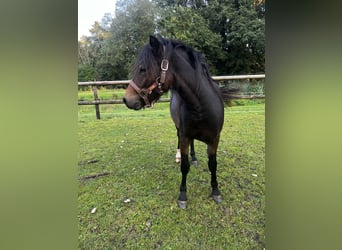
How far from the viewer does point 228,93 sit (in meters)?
1.86

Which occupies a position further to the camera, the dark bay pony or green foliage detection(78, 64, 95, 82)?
green foliage detection(78, 64, 95, 82)

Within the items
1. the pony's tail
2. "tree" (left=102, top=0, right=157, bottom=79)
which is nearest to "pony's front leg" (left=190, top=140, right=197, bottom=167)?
the pony's tail

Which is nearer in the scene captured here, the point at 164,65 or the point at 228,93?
the point at 164,65

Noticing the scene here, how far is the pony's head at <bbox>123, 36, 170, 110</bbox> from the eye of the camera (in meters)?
1.65

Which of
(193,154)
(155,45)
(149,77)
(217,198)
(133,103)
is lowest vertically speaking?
(217,198)

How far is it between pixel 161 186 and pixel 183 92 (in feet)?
1.92

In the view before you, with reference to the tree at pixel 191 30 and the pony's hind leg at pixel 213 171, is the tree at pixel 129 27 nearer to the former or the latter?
the tree at pixel 191 30

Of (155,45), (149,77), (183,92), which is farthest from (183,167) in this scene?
(155,45)

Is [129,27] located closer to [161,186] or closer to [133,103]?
[133,103]

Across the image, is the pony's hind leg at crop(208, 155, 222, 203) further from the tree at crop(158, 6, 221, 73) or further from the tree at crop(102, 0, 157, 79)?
the tree at crop(102, 0, 157, 79)

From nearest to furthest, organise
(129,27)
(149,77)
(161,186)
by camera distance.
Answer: (149,77)
(129,27)
(161,186)
